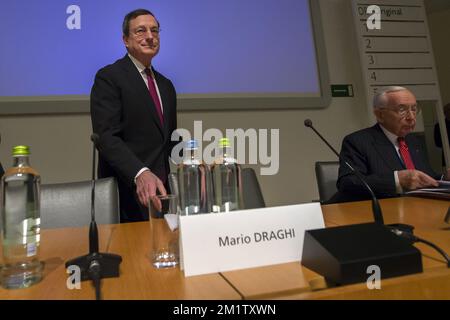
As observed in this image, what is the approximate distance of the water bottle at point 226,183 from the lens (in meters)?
0.86

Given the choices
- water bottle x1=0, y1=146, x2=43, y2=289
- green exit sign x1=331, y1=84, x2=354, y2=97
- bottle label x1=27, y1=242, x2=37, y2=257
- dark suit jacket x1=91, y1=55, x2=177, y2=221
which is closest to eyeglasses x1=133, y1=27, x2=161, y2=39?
dark suit jacket x1=91, y1=55, x2=177, y2=221

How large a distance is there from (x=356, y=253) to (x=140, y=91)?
1311mm

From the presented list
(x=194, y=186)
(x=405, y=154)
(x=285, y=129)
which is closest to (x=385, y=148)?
(x=405, y=154)

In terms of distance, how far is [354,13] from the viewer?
2.85 metres

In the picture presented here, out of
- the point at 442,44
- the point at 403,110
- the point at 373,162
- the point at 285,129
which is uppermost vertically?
the point at 442,44

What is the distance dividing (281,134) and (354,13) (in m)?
1.12

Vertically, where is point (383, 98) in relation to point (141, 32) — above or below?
below

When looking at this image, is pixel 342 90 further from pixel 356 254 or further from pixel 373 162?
pixel 356 254

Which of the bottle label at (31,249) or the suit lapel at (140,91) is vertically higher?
the suit lapel at (140,91)

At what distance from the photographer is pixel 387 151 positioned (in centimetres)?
188

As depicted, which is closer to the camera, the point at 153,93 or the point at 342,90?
the point at 153,93

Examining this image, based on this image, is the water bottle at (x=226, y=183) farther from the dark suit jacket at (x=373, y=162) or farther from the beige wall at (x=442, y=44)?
the beige wall at (x=442, y=44)

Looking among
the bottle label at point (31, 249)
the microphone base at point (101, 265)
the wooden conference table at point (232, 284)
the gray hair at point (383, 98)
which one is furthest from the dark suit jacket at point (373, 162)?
the bottle label at point (31, 249)

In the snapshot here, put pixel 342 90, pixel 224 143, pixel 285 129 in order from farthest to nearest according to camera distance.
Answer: pixel 342 90
pixel 285 129
pixel 224 143
